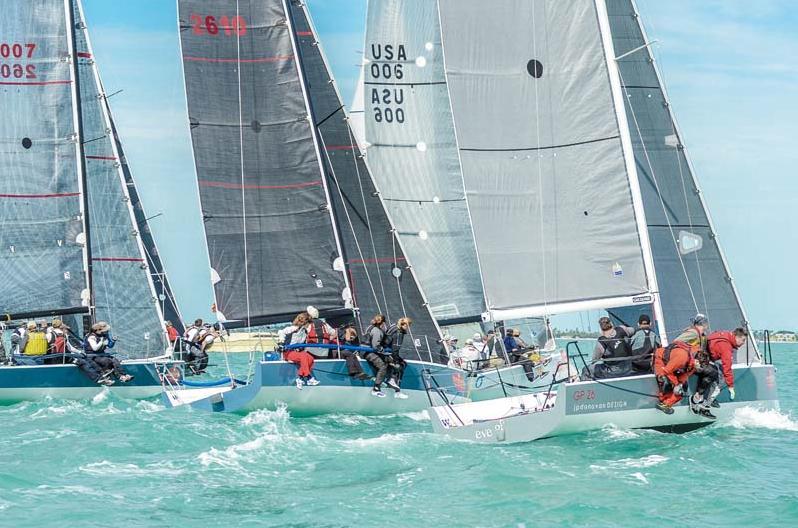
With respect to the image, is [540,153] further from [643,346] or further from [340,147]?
[340,147]

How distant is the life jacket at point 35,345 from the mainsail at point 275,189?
444 centimetres

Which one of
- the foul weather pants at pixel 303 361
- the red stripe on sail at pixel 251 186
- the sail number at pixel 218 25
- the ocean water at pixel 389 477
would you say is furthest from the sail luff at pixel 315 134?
the ocean water at pixel 389 477

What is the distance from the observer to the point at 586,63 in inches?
747

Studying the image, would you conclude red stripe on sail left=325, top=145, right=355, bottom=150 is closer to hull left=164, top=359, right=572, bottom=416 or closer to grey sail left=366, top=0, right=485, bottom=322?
grey sail left=366, top=0, right=485, bottom=322

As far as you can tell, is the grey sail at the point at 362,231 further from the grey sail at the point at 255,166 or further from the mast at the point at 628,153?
the mast at the point at 628,153

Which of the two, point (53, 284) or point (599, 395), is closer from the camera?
point (599, 395)

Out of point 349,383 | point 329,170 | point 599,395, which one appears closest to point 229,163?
point 329,170

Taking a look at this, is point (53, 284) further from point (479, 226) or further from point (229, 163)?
point (479, 226)

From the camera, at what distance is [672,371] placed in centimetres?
1611

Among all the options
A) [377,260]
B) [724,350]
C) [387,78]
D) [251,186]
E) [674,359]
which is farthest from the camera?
[387,78]

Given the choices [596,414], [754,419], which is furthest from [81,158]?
[754,419]

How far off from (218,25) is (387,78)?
Answer: 546cm

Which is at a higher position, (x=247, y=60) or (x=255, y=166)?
(x=247, y=60)

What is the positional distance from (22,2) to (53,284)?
19.2ft
